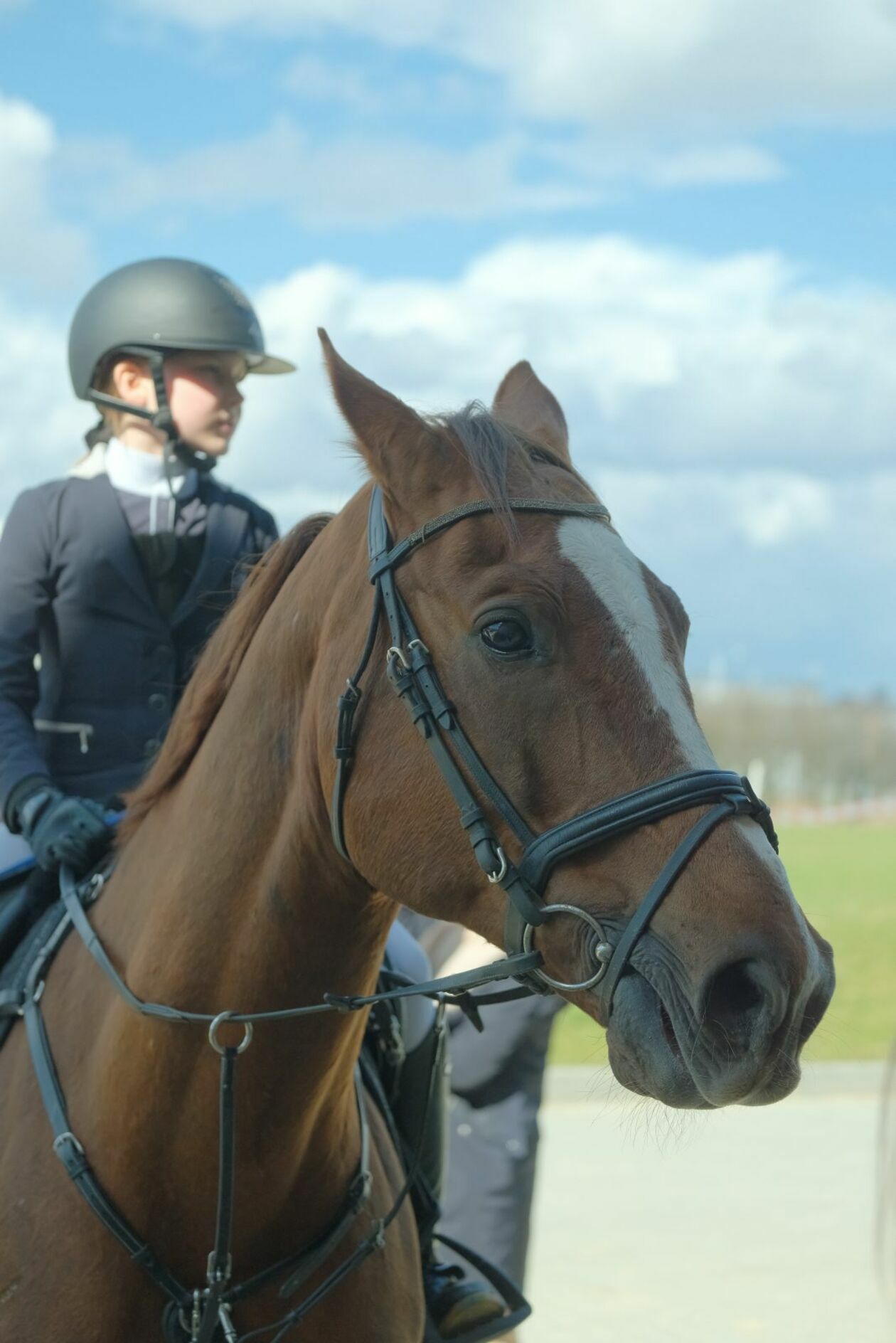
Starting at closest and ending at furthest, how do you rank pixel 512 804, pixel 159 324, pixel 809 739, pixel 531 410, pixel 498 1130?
pixel 512 804
pixel 531 410
pixel 159 324
pixel 498 1130
pixel 809 739

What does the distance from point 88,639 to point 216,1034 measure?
4.76 feet

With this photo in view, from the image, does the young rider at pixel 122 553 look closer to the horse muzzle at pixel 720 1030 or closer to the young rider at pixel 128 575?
the young rider at pixel 128 575

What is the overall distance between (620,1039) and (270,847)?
32.2 inches

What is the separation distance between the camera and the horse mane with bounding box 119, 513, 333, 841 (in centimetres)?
293

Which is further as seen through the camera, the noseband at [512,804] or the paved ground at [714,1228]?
the paved ground at [714,1228]

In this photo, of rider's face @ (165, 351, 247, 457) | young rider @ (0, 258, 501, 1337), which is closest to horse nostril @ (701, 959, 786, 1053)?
young rider @ (0, 258, 501, 1337)

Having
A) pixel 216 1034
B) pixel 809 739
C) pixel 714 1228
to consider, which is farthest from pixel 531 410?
pixel 809 739

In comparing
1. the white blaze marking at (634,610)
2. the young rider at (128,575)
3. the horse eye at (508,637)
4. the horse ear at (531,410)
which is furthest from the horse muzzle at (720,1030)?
the young rider at (128,575)

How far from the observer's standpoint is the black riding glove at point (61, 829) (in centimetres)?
320

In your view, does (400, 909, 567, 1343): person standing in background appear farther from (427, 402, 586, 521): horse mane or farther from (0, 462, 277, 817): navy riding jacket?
(427, 402, 586, 521): horse mane

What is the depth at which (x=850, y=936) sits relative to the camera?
17234 millimetres

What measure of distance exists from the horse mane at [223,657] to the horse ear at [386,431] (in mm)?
399

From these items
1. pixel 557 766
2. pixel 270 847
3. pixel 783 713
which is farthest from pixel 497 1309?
pixel 783 713

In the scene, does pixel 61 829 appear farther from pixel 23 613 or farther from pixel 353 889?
pixel 353 889
